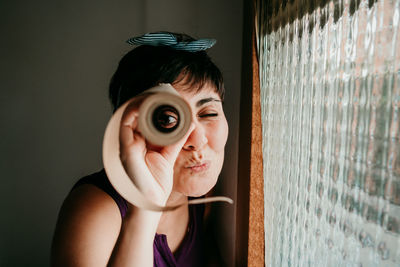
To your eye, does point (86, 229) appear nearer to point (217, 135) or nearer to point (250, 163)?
point (217, 135)

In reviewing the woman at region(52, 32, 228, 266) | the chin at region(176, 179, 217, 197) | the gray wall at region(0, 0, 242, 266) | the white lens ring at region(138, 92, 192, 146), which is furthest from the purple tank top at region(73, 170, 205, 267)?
the white lens ring at region(138, 92, 192, 146)

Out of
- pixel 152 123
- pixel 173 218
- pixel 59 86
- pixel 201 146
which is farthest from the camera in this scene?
pixel 59 86

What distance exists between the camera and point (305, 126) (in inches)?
25.7

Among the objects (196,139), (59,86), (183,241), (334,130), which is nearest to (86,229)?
(196,139)

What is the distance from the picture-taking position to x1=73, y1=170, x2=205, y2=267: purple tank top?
0.66 m

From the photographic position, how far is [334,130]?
Answer: 53 centimetres

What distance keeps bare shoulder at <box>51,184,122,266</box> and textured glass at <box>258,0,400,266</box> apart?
1.76 feet

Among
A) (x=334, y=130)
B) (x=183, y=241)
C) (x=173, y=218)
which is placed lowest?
(x=183, y=241)

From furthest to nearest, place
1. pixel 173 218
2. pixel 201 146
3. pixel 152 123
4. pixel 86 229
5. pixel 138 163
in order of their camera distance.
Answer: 1. pixel 173 218
2. pixel 201 146
3. pixel 86 229
4. pixel 138 163
5. pixel 152 123

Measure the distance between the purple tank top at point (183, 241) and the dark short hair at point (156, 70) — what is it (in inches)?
9.2

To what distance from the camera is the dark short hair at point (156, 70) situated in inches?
24.2

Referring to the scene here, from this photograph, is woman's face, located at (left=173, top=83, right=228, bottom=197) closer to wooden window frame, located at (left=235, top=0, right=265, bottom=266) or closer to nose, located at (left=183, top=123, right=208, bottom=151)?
nose, located at (left=183, top=123, right=208, bottom=151)

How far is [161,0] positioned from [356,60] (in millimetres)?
1030

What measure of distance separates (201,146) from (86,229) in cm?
36
